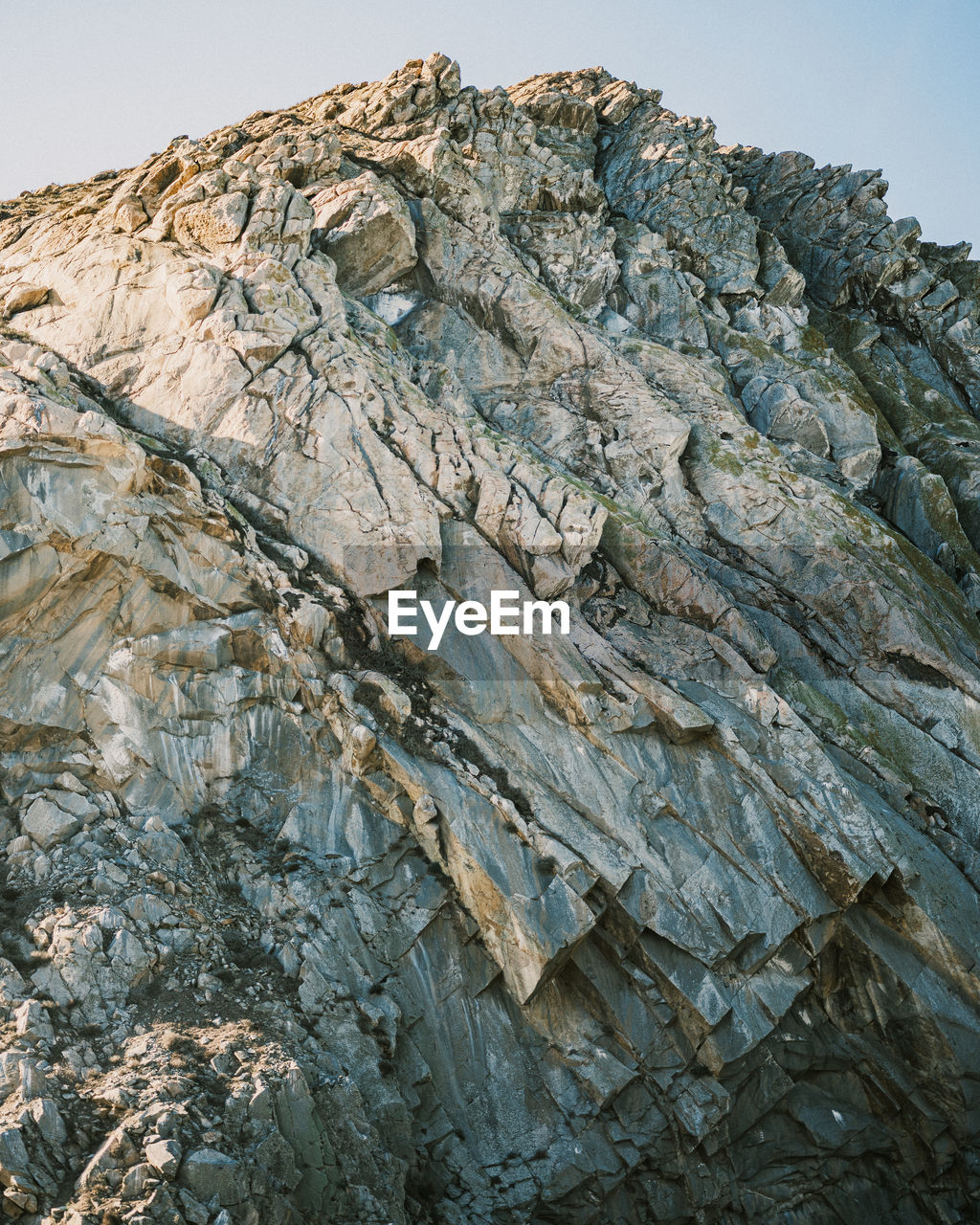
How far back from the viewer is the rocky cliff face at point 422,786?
16.3m

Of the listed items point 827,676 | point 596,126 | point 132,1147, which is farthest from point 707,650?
point 596,126

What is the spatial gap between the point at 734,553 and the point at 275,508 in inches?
605

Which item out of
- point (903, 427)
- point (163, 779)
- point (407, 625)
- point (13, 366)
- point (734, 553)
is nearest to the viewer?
point (163, 779)

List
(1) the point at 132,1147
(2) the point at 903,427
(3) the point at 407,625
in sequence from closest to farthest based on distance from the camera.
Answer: (1) the point at 132,1147 → (3) the point at 407,625 → (2) the point at 903,427

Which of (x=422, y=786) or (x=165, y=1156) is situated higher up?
(x=422, y=786)

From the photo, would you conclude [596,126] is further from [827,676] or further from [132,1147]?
[132,1147]

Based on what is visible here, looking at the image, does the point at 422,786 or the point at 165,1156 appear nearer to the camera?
the point at 165,1156

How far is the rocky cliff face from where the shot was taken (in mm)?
16281

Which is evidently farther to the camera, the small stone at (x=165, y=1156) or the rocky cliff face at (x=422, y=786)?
the rocky cliff face at (x=422, y=786)

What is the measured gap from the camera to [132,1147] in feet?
43.1

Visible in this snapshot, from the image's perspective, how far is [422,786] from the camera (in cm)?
2003

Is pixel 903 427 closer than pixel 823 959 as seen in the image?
No

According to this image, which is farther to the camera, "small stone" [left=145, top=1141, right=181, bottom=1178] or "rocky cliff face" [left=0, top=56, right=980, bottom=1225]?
"rocky cliff face" [left=0, top=56, right=980, bottom=1225]

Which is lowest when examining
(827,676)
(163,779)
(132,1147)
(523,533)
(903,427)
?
(132,1147)
